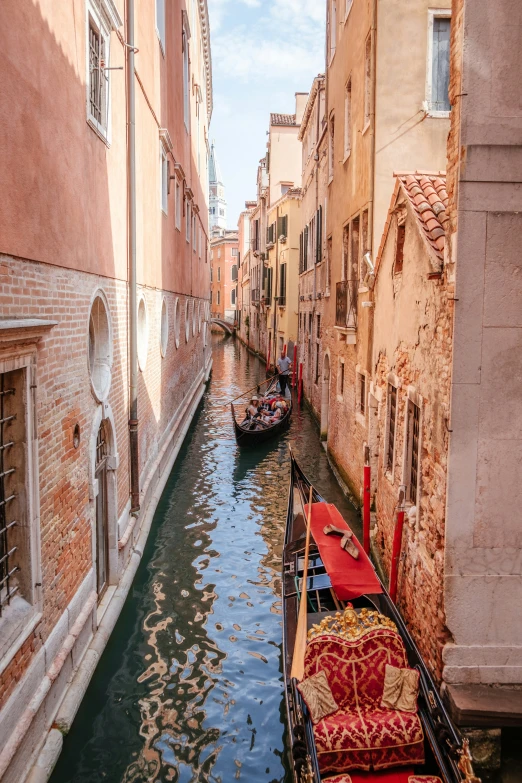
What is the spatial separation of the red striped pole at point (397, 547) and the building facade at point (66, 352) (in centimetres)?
Answer: 290

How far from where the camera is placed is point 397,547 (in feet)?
21.6

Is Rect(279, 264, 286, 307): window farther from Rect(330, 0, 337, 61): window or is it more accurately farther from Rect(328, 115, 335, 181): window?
Rect(330, 0, 337, 61): window

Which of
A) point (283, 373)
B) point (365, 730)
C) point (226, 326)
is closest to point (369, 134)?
point (365, 730)

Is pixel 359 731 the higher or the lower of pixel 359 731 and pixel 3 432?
the lower

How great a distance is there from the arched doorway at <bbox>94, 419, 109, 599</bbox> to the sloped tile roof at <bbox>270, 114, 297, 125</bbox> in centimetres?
2889

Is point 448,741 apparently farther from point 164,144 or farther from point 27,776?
point 164,144

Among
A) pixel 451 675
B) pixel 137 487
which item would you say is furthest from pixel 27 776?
pixel 137 487

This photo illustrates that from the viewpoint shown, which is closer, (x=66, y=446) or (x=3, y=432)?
(x=3, y=432)

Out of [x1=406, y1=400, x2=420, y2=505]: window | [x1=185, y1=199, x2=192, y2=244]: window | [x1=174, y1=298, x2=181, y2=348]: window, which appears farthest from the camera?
[x1=185, y1=199, x2=192, y2=244]: window

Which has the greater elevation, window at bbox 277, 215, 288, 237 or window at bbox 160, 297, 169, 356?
window at bbox 277, 215, 288, 237

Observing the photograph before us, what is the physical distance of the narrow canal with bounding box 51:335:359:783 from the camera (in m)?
5.13

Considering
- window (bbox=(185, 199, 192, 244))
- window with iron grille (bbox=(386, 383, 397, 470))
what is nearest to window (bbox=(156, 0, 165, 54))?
window (bbox=(185, 199, 192, 244))

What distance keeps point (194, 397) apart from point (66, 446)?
48.9ft

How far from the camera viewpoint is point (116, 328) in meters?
7.57
